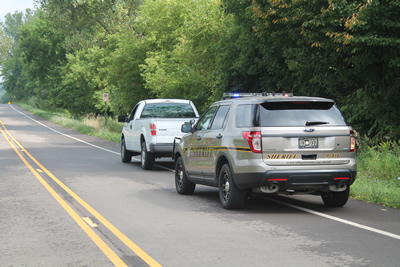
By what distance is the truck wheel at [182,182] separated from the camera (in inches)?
496

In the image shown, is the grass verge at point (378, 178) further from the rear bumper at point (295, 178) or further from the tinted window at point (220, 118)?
the tinted window at point (220, 118)

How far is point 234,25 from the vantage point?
Answer: 26.9m

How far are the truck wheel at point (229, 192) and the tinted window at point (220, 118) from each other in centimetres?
92

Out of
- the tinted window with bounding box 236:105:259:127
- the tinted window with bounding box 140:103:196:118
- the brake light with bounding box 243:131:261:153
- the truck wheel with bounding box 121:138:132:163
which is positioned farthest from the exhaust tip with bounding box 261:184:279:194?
the truck wheel with bounding box 121:138:132:163

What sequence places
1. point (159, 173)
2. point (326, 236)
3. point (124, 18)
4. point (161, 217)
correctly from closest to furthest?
point (326, 236) → point (161, 217) → point (159, 173) → point (124, 18)

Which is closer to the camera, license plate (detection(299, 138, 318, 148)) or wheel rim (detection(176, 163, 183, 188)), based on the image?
license plate (detection(299, 138, 318, 148))

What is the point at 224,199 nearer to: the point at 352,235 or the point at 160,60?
the point at 352,235

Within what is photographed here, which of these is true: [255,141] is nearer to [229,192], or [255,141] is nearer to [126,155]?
[229,192]

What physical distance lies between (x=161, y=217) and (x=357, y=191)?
4.58 metres

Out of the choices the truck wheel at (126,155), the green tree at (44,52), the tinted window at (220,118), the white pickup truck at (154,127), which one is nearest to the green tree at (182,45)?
the truck wheel at (126,155)

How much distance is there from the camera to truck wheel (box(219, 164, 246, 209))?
1029 centimetres

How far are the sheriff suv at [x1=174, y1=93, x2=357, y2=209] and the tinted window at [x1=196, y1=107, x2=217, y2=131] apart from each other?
115cm

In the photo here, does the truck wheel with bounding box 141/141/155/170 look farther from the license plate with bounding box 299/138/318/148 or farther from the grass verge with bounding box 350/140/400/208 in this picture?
the license plate with bounding box 299/138/318/148

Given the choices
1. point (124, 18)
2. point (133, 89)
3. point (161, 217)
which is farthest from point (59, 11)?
point (161, 217)
